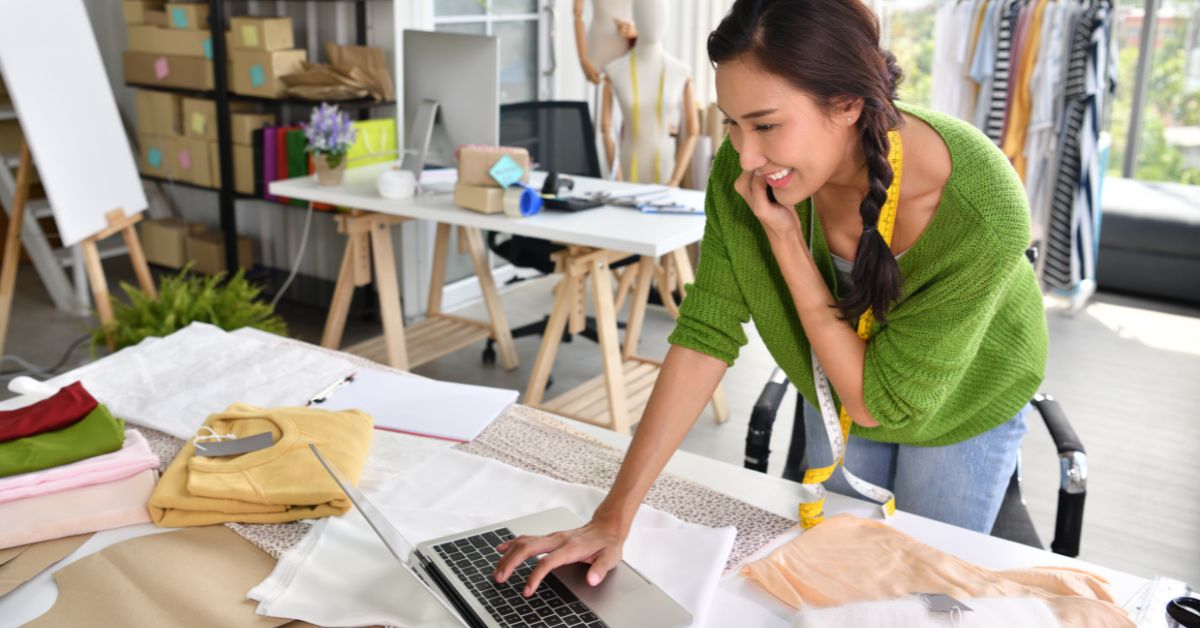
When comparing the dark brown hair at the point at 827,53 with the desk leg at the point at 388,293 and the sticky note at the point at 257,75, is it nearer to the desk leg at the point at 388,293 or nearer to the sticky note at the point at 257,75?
the desk leg at the point at 388,293

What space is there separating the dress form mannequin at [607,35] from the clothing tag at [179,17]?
184cm

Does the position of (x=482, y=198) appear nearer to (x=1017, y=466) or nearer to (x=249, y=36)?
(x=1017, y=466)

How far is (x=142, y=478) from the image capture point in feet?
4.41

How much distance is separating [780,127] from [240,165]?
3.94 m

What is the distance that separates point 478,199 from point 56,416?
5.79 feet

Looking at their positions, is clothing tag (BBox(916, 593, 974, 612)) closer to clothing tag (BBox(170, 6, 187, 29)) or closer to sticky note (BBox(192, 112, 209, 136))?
sticky note (BBox(192, 112, 209, 136))

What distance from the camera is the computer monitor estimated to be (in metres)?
3.14

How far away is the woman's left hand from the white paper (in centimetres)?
57

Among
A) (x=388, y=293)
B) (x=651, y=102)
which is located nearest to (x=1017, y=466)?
(x=388, y=293)

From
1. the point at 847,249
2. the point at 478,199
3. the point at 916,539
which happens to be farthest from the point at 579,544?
the point at 478,199

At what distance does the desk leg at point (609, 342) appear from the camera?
3.07 meters

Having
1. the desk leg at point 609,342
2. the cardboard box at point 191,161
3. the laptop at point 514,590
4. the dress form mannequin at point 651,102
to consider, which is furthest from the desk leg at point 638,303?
the laptop at point 514,590

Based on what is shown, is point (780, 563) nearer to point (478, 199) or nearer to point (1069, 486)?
point (1069, 486)

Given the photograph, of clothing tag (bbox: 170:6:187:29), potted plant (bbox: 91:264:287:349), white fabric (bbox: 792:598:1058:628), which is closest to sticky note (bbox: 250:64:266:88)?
clothing tag (bbox: 170:6:187:29)
